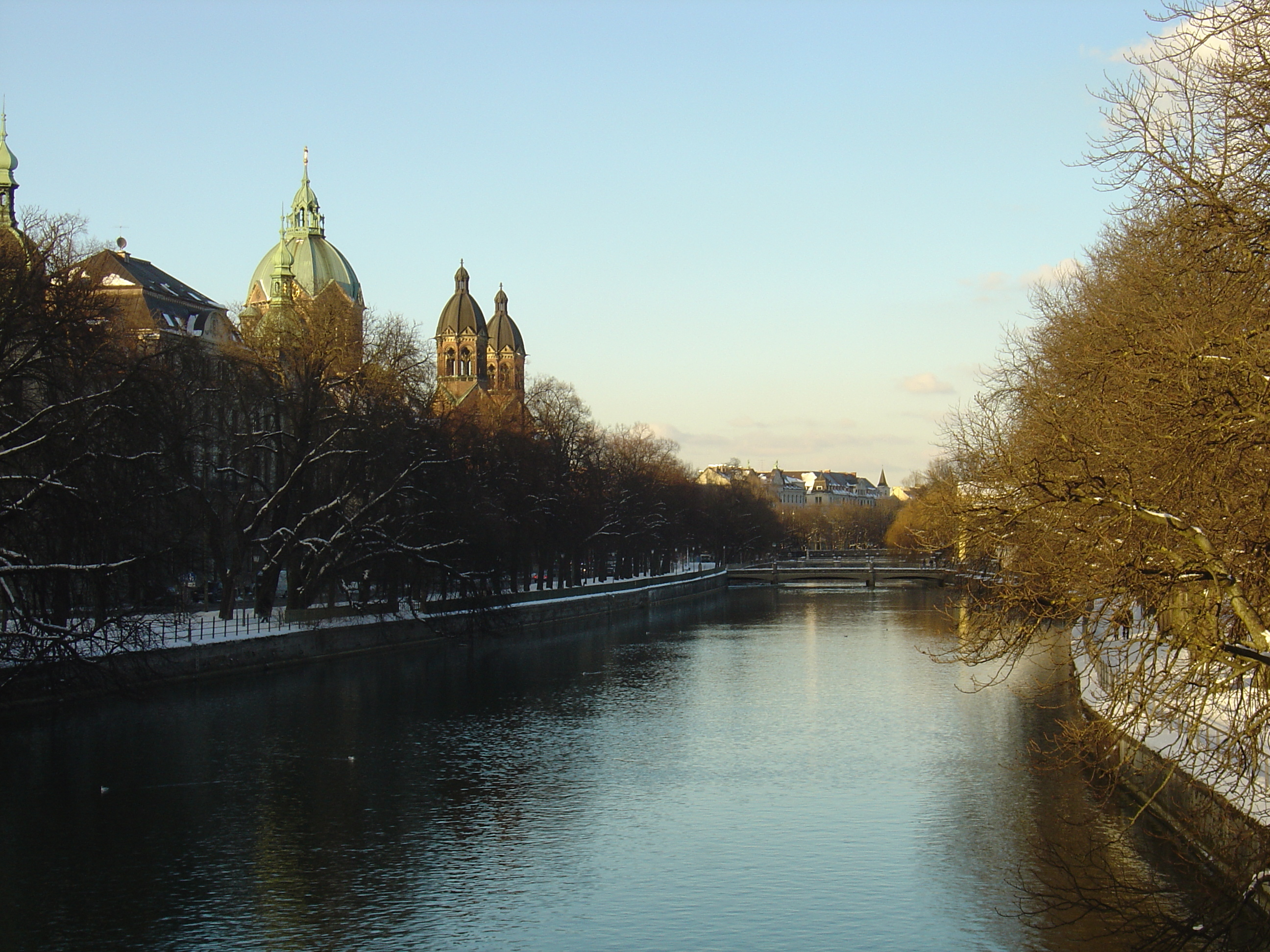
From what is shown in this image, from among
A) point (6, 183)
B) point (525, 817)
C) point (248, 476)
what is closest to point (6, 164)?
point (6, 183)

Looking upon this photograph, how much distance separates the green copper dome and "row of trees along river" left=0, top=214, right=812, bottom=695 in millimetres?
34608

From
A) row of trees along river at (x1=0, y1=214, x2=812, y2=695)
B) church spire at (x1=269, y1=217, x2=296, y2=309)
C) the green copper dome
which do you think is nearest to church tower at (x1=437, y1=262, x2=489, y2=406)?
the green copper dome

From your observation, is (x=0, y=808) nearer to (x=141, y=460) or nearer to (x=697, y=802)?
(x=141, y=460)

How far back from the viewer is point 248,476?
142 feet

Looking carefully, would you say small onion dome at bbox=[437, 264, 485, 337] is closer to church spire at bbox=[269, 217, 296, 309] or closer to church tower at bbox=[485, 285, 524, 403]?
church tower at bbox=[485, 285, 524, 403]

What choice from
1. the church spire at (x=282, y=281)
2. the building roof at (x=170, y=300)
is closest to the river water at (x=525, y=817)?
the church spire at (x=282, y=281)

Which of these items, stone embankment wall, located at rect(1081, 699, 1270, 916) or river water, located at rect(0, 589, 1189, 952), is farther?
river water, located at rect(0, 589, 1189, 952)

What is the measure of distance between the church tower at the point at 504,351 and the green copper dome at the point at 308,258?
1026 inches

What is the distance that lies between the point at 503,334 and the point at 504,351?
1.93 m

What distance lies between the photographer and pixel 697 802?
76.1 feet

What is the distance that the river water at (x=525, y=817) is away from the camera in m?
16.6

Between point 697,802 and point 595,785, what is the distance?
2.28 m

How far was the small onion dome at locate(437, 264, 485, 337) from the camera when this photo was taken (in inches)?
5359

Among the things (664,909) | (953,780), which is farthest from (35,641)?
(953,780)
